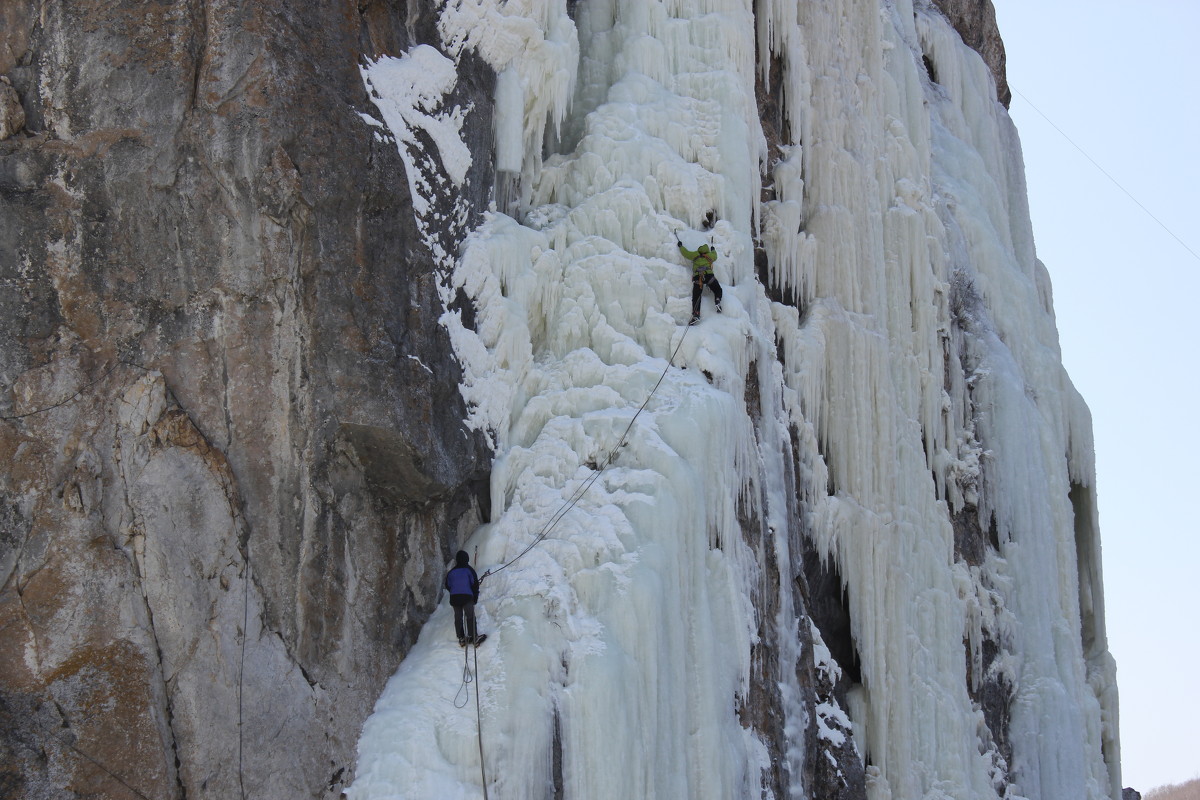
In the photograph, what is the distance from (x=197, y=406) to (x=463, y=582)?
7.80 ft

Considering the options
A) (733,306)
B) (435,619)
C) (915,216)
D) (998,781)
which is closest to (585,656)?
(435,619)

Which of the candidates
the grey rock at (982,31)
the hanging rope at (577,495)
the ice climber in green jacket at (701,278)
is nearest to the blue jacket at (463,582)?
the hanging rope at (577,495)

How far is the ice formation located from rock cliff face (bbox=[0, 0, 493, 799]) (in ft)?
2.73

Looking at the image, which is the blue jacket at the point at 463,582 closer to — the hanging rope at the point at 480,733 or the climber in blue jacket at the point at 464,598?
the climber in blue jacket at the point at 464,598

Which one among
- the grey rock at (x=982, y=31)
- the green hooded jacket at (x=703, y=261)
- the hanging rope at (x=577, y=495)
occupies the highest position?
the grey rock at (x=982, y=31)

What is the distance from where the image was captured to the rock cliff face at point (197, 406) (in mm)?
8523

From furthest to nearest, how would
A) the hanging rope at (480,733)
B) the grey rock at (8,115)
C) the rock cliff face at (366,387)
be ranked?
the grey rock at (8,115) < the hanging rope at (480,733) < the rock cliff face at (366,387)

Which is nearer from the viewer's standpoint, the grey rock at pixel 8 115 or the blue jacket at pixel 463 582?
the grey rock at pixel 8 115

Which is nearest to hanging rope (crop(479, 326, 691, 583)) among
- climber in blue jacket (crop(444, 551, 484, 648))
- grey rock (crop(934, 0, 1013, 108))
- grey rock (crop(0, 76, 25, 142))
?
climber in blue jacket (crop(444, 551, 484, 648))

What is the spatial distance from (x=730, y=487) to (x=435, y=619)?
2839 mm

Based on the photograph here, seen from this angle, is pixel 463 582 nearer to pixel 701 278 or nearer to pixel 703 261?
pixel 701 278

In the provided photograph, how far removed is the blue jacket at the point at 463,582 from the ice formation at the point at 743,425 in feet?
1.14

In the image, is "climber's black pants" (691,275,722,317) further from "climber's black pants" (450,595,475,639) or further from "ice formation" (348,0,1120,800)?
"climber's black pants" (450,595,475,639)

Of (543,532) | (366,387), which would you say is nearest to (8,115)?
(366,387)
